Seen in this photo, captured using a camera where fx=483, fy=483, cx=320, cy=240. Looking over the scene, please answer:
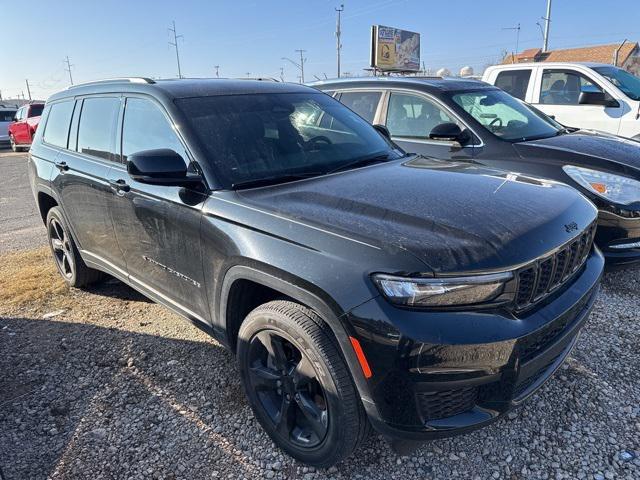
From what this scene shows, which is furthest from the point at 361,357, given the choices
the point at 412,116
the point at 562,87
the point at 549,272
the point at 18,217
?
the point at 18,217

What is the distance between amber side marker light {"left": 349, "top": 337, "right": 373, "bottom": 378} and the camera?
191cm

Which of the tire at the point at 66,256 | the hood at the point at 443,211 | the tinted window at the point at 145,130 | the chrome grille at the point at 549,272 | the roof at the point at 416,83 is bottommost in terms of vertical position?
the tire at the point at 66,256

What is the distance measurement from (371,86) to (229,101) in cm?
282

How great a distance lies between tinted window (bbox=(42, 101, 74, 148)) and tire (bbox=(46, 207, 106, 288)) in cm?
62

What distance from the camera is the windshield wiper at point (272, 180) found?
8.60 ft

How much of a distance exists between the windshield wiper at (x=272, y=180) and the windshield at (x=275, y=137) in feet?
0.04

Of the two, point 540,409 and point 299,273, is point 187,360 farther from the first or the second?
point 540,409

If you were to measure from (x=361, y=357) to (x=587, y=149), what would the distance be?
140 inches

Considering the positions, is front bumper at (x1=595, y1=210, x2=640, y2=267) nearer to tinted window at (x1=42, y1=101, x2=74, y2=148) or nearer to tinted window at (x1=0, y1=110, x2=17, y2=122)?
tinted window at (x1=42, y1=101, x2=74, y2=148)

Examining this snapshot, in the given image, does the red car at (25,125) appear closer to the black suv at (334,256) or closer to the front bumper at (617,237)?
the black suv at (334,256)

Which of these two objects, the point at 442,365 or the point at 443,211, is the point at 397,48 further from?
the point at 442,365

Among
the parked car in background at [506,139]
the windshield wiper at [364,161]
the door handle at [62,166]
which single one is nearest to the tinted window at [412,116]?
the parked car in background at [506,139]

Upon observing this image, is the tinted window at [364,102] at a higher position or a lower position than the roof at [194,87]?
lower

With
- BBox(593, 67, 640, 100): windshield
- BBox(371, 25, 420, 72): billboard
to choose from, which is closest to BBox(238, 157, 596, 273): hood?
BBox(593, 67, 640, 100): windshield
